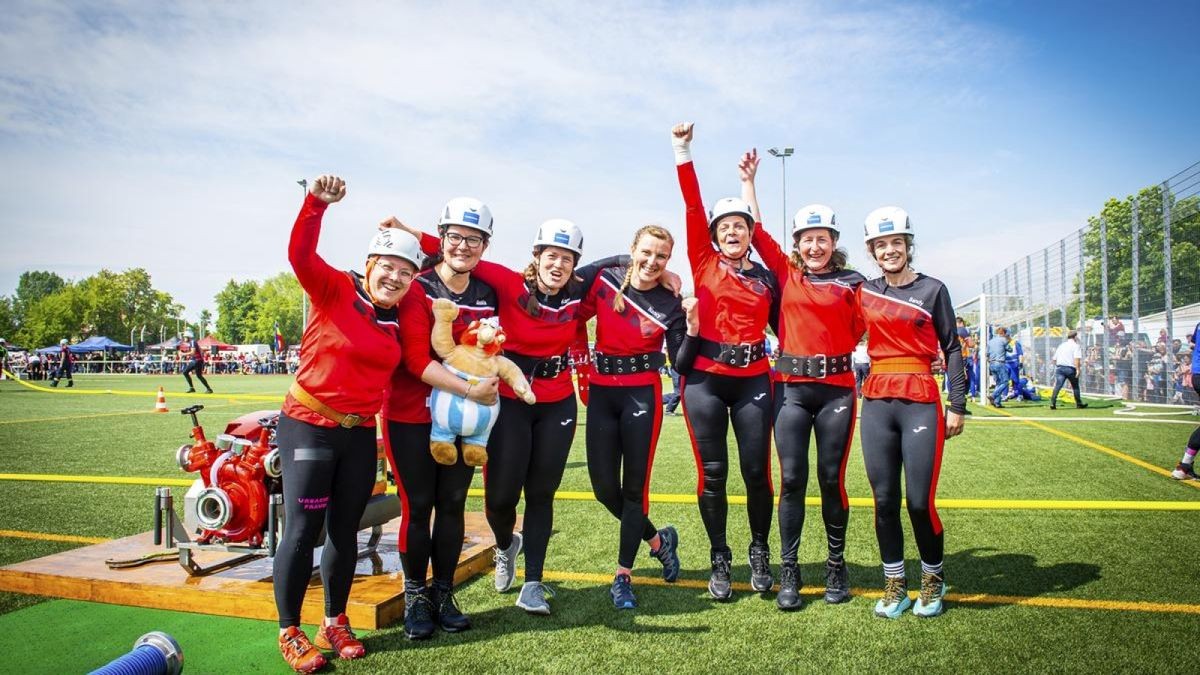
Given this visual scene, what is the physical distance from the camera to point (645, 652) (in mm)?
3889

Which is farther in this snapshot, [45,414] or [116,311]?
[116,311]

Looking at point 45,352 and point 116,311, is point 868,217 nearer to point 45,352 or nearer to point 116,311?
point 45,352

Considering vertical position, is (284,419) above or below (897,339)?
below

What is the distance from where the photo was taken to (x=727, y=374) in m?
4.71

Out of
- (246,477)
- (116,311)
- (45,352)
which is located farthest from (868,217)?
(116,311)

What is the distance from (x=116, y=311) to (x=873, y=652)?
102 meters

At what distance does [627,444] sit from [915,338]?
1.91 metres

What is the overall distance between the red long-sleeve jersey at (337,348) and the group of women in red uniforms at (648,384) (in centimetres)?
2

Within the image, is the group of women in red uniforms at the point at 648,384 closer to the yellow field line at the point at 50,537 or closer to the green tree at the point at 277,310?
the yellow field line at the point at 50,537

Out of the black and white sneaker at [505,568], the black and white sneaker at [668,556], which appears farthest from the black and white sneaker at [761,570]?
the black and white sneaker at [505,568]

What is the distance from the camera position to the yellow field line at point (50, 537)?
602 cm

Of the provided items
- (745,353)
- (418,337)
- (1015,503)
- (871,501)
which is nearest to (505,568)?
(418,337)

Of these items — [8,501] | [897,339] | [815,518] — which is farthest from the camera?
[8,501]

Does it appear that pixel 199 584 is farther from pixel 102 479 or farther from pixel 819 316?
pixel 102 479
